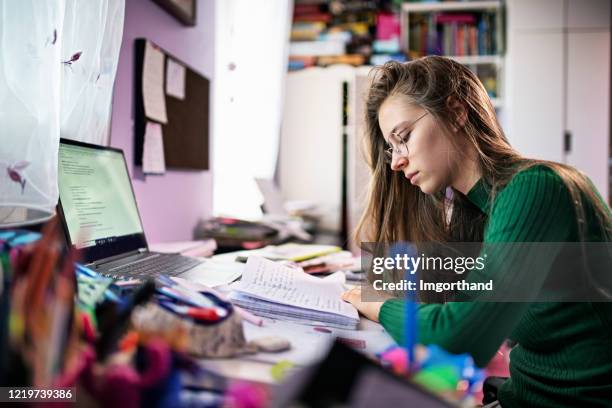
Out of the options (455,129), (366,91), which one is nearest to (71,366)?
(455,129)

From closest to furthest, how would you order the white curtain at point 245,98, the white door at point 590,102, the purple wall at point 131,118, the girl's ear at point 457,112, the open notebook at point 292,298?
the open notebook at point 292,298 < the girl's ear at point 457,112 < the purple wall at point 131,118 < the white curtain at point 245,98 < the white door at point 590,102

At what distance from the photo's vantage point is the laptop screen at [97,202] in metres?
0.98

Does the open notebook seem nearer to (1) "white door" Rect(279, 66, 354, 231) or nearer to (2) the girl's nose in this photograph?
(2) the girl's nose

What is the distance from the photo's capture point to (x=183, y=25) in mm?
1783

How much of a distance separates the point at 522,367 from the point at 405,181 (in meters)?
0.50

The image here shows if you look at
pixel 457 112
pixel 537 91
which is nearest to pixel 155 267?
pixel 457 112

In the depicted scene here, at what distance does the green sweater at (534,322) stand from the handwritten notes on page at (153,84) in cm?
105

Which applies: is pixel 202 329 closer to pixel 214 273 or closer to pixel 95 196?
pixel 214 273

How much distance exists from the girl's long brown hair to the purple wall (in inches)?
28.0

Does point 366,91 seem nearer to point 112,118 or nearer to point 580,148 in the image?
point 112,118

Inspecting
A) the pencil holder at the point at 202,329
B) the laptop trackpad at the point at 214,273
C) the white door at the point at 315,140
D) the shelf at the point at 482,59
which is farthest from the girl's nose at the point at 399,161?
the shelf at the point at 482,59

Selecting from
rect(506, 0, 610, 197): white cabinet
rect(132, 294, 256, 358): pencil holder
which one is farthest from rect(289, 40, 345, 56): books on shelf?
rect(132, 294, 256, 358): pencil holder

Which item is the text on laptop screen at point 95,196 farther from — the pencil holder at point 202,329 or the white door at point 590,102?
the white door at point 590,102

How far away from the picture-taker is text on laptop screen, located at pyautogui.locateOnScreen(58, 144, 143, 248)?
98 centimetres
